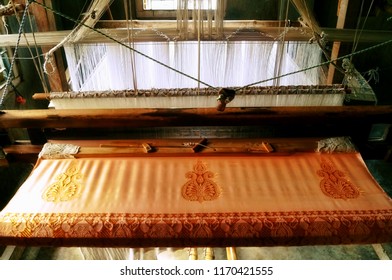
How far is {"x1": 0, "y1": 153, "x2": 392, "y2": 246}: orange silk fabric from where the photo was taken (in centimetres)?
182

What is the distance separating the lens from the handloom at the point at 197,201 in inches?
71.5

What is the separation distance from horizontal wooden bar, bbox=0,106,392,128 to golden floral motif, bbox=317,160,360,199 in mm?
381

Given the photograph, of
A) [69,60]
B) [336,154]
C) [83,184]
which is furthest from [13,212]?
[336,154]

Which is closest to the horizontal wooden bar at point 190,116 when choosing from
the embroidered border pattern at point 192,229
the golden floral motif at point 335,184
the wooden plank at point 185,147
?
the wooden plank at point 185,147

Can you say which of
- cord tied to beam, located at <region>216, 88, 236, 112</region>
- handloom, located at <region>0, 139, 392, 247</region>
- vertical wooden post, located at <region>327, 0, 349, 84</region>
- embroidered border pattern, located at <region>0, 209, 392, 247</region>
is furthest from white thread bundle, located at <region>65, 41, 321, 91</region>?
embroidered border pattern, located at <region>0, 209, 392, 247</region>

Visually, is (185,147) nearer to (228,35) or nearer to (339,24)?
(228,35)

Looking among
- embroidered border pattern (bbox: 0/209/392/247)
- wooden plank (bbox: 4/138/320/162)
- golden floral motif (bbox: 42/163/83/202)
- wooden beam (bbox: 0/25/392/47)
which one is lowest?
embroidered border pattern (bbox: 0/209/392/247)

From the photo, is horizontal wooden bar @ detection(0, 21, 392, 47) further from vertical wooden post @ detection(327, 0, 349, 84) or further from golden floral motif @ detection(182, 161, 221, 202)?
golden floral motif @ detection(182, 161, 221, 202)

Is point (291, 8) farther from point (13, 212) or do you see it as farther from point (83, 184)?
point (13, 212)

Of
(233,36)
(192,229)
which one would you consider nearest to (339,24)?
(233,36)

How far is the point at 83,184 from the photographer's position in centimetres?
213

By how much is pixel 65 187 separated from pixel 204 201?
1.00 meters

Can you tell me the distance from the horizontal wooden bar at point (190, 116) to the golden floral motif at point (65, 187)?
1.26 feet
